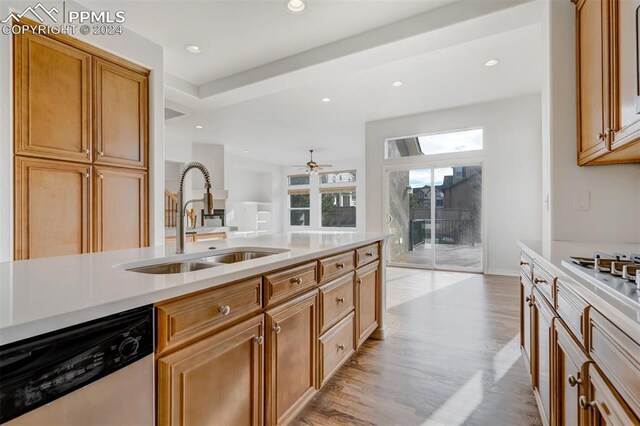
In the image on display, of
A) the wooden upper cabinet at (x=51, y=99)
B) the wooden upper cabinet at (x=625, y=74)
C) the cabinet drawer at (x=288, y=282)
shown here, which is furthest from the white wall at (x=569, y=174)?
the wooden upper cabinet at (x=51, y=99)

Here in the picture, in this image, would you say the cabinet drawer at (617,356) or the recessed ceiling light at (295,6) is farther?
the recessed ceiling light at (295,6)

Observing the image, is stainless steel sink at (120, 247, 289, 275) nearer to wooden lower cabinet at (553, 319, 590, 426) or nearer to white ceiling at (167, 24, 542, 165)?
wooden lower cabinet at (553, 319, 590, 426)

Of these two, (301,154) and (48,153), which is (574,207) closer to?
(48,153)

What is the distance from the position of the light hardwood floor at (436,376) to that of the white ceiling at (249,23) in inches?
111

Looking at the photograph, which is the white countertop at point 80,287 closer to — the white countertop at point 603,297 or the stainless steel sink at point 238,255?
the stainless steel sink at point 238,255

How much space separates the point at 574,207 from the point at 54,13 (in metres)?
4.12

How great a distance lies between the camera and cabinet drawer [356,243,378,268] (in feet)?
7.21

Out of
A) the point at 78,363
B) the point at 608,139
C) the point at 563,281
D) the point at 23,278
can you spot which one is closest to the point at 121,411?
the point at 78,363

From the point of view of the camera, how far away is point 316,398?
1.80 meters

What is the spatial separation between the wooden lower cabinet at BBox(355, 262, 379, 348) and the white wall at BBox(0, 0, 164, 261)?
219 cm

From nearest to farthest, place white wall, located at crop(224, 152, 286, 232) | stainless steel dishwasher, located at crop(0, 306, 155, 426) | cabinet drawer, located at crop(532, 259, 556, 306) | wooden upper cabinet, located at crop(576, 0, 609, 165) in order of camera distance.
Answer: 1. stainless steel dishwasher, located at crop(0, 306, 155, 426)
2. cabinet drawer, located at crop(532, 259, 556, 306)
3. wooden upper cabinet, located at crop(576, 0, 609, 165)
4. white wall, located at crop(224, 152, 286, 232)

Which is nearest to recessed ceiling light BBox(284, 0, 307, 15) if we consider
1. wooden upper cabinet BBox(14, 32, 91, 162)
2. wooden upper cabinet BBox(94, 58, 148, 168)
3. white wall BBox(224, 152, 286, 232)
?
wooden upper cabinet BBox(94, 58, 148, 168)

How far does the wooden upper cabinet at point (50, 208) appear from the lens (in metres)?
2.23

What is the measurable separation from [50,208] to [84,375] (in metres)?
2.35
